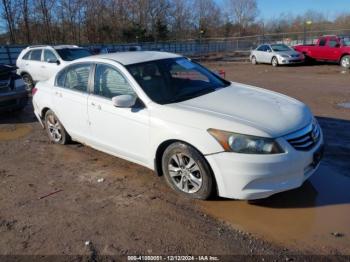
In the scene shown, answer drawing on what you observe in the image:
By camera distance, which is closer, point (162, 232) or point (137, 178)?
point (162, 232)

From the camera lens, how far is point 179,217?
12.7ft

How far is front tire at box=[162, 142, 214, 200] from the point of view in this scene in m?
3.92

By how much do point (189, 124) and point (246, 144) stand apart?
687 mm

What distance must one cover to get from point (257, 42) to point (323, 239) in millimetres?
38001

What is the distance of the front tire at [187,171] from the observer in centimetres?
392

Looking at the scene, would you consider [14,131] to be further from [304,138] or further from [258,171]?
[304,138]

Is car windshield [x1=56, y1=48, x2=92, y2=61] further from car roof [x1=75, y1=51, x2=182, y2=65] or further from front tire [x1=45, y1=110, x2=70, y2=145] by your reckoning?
car roof [x1=75, y1=51, x2=182, y2=65]

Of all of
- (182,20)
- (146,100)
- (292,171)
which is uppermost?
(182,20)

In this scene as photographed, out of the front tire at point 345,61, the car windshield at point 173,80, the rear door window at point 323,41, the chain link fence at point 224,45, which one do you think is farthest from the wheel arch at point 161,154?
the chain link fence at point 224,45

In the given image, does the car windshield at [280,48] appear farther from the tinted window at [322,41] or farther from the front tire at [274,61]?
the tinted window at [322,41]

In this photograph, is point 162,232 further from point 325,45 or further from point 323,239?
point 325,45

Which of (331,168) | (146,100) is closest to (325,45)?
(331,168)

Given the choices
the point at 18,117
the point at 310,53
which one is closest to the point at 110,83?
the point at 18,117

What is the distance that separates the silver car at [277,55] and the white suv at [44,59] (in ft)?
43.3
